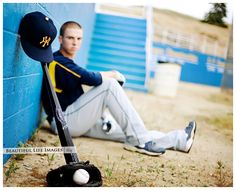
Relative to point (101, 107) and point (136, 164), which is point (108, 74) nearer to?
point (101, 107)

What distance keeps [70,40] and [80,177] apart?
0.53 m

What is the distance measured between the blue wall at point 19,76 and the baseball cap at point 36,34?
2 centimetres

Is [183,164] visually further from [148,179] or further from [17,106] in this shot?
[17,106]

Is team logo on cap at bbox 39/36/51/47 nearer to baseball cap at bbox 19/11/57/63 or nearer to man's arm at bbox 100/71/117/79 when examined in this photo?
baseball cap at bbox 19/11/57/63

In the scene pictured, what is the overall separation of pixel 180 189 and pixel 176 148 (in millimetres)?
369

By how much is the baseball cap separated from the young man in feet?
0.91

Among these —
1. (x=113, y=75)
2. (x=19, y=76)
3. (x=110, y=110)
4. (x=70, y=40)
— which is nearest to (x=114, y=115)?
(x=110, y=110)

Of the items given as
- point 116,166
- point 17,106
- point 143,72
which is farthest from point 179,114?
point 17,106

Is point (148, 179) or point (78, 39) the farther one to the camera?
point (78, 39)

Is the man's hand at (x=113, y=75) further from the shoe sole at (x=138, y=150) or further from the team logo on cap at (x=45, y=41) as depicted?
the team logo on cap at (x=45, y=41)

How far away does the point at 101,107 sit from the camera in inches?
58.9

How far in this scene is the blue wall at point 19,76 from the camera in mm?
971

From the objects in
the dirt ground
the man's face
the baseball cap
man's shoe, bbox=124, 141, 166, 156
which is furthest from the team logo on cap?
man's shoe, bbox=124, 141, 166, 156

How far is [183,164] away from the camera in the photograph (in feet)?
4.66
